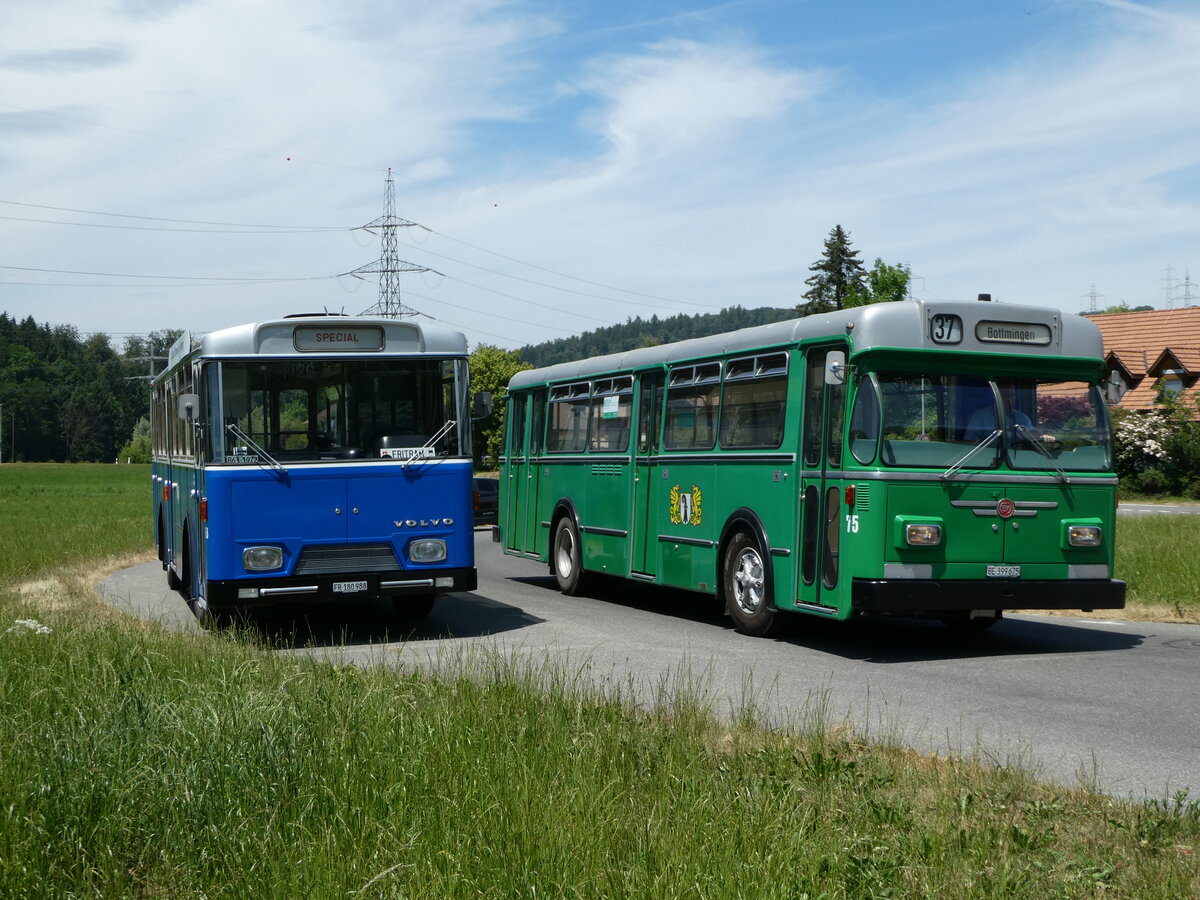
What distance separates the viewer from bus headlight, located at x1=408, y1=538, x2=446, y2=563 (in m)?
13.3

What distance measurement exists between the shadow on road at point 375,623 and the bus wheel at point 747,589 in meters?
2.14

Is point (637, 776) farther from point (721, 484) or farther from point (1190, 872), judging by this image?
point (721, 484)

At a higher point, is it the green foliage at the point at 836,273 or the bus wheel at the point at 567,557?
the green foliage at the point at 836,273

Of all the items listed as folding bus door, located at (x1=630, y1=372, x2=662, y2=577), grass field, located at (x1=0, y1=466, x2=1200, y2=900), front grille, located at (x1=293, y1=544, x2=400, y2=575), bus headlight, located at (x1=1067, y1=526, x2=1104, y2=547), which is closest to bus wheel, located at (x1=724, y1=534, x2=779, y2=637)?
folding bus door, located at (x1=630, y1=372, x2=662, y2=577)

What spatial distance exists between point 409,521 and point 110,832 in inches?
311

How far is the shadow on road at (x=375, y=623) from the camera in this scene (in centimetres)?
1361

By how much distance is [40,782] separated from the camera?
582cm

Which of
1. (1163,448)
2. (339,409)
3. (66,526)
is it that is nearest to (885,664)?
(339,409)

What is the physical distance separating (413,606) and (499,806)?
10330mm

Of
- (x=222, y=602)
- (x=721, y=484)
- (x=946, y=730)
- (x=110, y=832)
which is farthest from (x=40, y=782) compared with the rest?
(x=721, y=484)

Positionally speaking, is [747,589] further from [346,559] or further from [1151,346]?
[1151,346]

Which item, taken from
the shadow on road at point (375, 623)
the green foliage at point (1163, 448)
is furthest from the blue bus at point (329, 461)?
the green foliage at point (1163, 448)

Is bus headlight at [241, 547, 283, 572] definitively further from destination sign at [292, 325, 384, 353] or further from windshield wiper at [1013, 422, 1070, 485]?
windshield wiper at [1013, 422, 1070, 485]

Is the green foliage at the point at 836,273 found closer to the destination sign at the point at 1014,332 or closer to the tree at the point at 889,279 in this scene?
the tree at the point at 889,279
